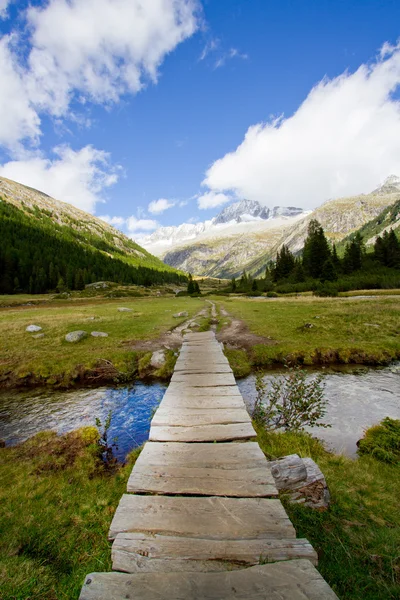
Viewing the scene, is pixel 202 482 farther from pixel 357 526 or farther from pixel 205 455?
pixel 357 526

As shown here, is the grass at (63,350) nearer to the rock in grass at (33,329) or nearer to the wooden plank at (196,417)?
the rock in grass at (33,329)

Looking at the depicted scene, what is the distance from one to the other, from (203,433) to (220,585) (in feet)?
12.4

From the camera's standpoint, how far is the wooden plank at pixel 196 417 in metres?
7.36

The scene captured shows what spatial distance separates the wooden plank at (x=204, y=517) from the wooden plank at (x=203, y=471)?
0.23 meters

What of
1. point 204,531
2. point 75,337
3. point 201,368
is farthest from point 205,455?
point 75,337

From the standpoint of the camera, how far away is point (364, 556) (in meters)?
4.60

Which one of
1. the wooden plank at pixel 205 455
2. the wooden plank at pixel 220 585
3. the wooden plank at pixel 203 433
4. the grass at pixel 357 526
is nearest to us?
the wooden plank at pixel 220 585

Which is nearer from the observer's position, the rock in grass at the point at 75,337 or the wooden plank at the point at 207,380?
the wooden plank at the point at 207,380

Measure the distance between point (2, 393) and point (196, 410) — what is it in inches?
551

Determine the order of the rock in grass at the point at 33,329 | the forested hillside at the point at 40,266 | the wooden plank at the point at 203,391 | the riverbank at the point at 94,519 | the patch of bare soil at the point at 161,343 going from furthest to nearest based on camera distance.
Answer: the forested hillside at the point at 40,266 < the rock in grass at the point at 33,329 < the patch of bare soil at the point at 161,343 < the wooden plank at the point at 203,391 < the riverbank at the point at 94,519

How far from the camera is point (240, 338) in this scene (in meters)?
24.3

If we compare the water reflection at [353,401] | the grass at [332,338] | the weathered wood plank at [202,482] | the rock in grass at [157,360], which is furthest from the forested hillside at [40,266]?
the weathered wood plank at [202,482]

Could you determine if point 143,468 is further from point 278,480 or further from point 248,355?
point 248,355

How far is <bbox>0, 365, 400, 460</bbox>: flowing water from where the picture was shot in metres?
10.6
